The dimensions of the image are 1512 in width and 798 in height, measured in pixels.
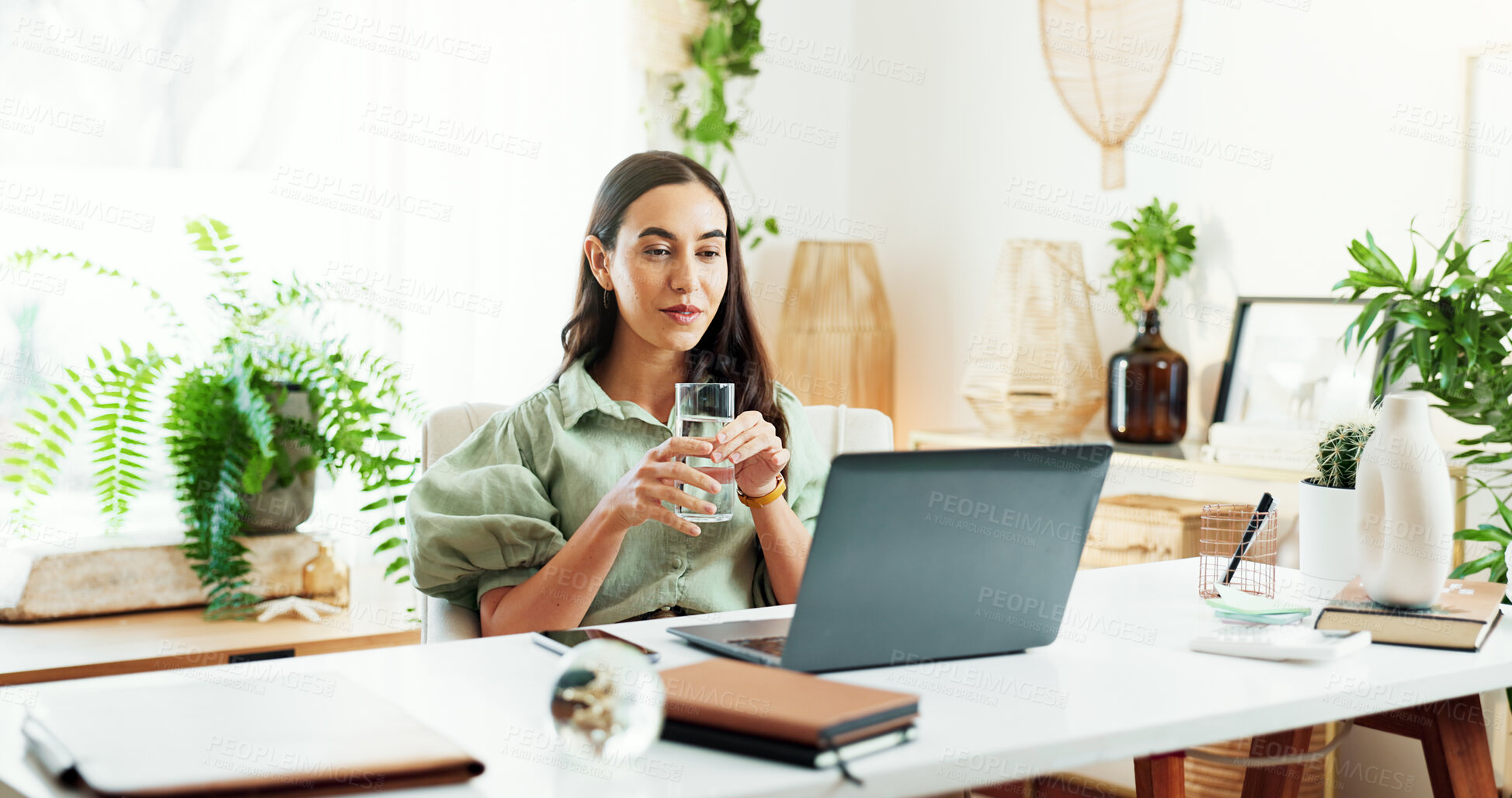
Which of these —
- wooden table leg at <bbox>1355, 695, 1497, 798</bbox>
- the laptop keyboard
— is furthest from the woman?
wooden table leg at <bbox>1355, 695, 1497, 798</bbox>

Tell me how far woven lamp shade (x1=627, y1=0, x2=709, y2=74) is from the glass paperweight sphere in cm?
279

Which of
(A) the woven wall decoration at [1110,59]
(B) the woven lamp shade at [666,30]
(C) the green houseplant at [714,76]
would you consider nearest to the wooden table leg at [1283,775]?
(A) the woven wall decoration at [1110,59]

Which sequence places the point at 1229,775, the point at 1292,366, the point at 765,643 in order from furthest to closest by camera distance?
the point at 1292,366
the point at 1229,775
the point at 765,643

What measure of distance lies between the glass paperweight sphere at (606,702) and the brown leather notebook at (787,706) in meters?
0.05

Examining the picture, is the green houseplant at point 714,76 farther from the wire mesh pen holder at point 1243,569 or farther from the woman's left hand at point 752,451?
the wire mesh pen holder at point 1243,569


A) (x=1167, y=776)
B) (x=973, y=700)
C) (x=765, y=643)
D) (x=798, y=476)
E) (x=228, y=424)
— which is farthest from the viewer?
(x=228, y=424)

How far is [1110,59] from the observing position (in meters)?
3.15

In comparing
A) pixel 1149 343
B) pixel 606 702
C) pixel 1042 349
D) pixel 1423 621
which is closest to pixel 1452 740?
pixel 1423 621

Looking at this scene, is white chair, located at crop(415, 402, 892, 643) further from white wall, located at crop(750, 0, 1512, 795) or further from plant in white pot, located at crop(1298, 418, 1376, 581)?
white wall, located at crop(750, 0, 1512, 795)

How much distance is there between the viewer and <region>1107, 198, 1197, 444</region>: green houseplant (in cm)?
284

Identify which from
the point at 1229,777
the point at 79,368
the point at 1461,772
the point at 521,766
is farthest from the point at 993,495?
the point at 79,368

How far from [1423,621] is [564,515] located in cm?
103

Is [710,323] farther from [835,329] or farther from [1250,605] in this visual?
[835,329]

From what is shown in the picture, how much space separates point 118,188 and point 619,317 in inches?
57.7
